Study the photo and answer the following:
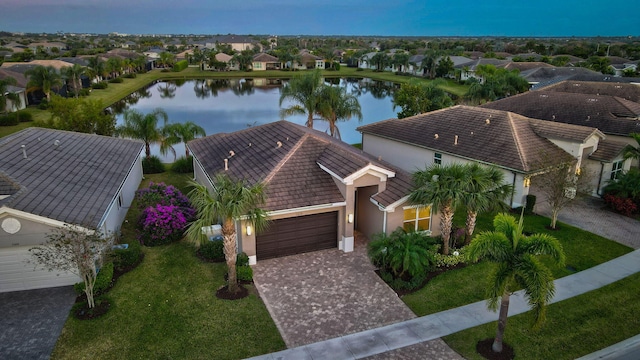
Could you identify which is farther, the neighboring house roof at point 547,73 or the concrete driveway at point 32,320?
the neighboring house roof at point 547,73

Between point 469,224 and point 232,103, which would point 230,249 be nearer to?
point 469,224

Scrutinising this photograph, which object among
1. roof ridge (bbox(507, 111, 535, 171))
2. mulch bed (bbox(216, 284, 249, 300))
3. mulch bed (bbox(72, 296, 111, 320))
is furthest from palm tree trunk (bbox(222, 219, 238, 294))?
roof ridge (bbox(507, 111, 535, 171))

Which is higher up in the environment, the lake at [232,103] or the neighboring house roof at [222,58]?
the neighboring house roof at [222,58]

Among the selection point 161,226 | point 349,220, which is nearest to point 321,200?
point 349,220

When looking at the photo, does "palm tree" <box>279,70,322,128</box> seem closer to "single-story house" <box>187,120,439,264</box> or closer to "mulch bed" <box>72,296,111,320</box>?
"single-story house" <box>187,120,439,264</box>

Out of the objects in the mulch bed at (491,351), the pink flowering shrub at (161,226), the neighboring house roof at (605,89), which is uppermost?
the neighboring house roof at (605,89)

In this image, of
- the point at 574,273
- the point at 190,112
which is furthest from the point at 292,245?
the point at 190,112

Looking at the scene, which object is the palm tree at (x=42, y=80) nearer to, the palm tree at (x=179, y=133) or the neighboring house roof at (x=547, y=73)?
the palm tree at (x=179, y=133)

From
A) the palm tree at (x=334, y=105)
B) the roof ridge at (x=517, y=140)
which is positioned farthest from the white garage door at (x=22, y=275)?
the palm tree at (x=334, y=105)
